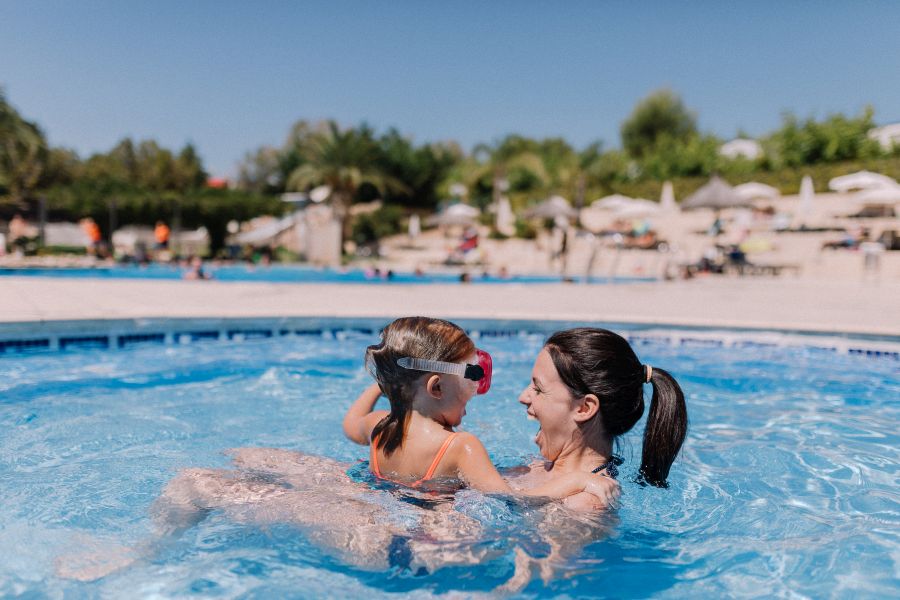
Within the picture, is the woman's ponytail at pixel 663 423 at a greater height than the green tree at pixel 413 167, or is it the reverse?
the green tree at pixel 413 167

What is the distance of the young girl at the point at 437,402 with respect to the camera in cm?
227

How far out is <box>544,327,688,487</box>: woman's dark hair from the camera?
226cm

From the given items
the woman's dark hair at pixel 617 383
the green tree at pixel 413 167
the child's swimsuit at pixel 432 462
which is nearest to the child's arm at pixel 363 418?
the child's swimsuit at pixel 432 462

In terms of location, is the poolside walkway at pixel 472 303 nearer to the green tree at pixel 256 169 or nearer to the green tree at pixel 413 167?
the green tree at pixel 413 167

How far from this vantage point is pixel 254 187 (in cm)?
5728

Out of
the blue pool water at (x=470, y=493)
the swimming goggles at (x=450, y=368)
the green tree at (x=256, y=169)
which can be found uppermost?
the green tree at (x=256, y=169)

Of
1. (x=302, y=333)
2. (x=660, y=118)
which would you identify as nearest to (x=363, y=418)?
(x=302, y=333)

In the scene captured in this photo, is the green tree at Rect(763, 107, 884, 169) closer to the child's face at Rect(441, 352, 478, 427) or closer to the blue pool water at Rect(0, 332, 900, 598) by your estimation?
the blue pool water at Rect(0, 332, 900, 598)

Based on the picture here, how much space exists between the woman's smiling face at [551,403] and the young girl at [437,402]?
14 centimetres

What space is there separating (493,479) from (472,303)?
24.1 ft

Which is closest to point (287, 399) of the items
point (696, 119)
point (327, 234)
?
point (327, 234)

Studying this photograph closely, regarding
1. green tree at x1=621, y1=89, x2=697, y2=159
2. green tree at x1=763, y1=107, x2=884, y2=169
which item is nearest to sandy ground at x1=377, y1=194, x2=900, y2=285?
green tree at x1=763, y1=107, x2=884, y2=169

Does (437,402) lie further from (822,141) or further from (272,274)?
(822,141)

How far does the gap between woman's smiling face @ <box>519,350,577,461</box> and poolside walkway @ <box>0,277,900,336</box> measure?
17.1 feet
